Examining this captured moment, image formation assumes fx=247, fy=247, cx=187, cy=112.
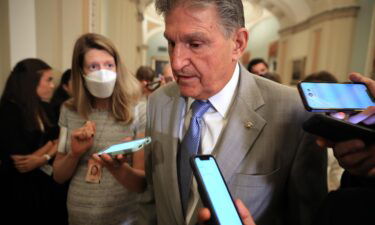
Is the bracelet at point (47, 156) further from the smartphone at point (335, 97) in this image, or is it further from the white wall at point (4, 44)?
the smartphone at point (335, 97)

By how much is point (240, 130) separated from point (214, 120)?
0.15m

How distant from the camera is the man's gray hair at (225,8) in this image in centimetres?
89

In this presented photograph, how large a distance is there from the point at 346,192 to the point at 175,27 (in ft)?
2.46

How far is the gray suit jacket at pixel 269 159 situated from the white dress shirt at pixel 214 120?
5 cm

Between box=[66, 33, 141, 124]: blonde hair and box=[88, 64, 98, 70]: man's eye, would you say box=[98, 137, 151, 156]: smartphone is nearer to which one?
box=[66, 33, 141, 124]: blonde hair

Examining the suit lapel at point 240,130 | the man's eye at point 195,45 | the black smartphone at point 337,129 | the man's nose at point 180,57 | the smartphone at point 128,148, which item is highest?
the man's eye at point 195,45

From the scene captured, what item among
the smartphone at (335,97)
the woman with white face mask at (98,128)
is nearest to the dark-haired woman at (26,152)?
the woman with white face mask at (98,128)

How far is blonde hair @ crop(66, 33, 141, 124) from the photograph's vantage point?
1.60 m

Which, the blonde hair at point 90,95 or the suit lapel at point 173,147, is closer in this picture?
the suit lapel at point 173,147

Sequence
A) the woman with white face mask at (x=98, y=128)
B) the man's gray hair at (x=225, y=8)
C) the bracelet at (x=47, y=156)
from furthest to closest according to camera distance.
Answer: the bracelet at (x=47, y=156) < the woman with white face mask at (x=98, y=128) < the man's gray hair at (x=225, y=8)

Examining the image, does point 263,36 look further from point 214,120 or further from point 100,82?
point 214,120

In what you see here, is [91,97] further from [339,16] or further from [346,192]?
[339,16]

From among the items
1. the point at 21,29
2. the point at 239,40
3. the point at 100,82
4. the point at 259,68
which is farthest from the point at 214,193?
the point at 259,68

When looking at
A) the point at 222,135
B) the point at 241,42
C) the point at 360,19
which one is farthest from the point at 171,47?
the point at 360,19
